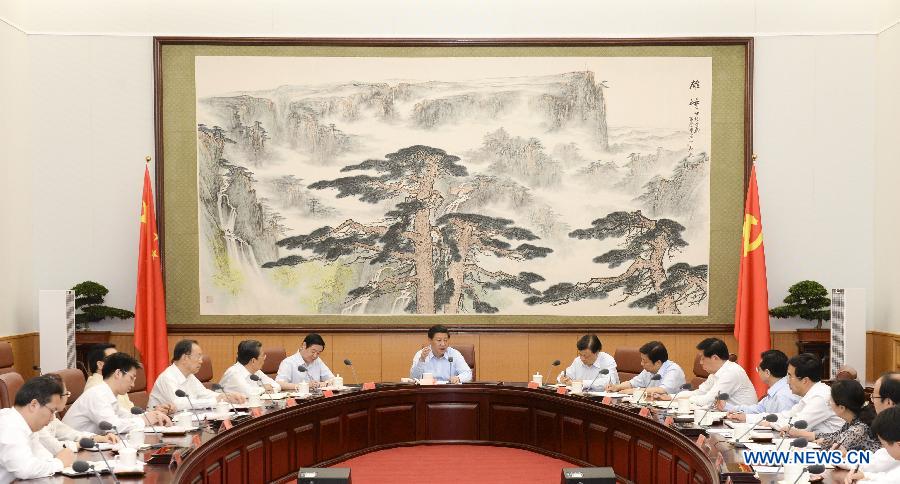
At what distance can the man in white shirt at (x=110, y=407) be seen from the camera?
455 cm

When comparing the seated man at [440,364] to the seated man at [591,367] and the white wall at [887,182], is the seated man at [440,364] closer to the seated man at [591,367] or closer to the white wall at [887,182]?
the seated man at [591,367]

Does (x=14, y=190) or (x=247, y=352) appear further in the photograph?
(x=14, y=190)

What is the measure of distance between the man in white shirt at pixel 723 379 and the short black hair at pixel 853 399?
5.38 ft

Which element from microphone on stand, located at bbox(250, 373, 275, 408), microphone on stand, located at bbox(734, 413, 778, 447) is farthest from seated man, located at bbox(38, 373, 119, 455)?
microphone on stand, located at bbox(734, 413, 778, 447)

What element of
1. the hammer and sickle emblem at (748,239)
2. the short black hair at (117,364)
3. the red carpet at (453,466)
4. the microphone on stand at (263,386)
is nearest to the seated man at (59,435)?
the short black hair at (117,364)

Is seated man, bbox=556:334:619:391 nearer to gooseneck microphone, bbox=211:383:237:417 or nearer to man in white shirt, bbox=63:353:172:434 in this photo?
gooseneck microphone, bbox=211:383:237:417

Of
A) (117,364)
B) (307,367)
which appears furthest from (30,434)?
(307,367)

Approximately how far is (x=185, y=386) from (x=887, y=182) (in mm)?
6466

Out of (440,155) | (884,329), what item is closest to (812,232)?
(884,329)

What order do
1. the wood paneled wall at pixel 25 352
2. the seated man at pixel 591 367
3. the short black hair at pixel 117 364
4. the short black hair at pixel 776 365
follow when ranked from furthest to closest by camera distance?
the wood paneled wall at pixel 25 352, the seated man at pixel 591 367, the short black hair at pixel 776 365, the short black hair at pixel 117 364

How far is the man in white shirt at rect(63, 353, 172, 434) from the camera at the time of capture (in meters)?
4.55

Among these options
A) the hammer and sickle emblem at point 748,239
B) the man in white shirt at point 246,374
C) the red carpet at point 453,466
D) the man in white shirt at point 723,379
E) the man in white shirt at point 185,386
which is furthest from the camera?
the hammer and sickle emblem at point 748,239

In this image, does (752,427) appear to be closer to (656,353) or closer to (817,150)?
(656,353)

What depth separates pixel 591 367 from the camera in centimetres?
698
